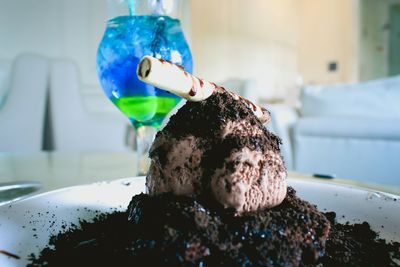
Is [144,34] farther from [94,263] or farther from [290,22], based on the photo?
[290,22]

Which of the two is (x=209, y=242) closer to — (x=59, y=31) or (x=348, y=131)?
(x=348, y=131)

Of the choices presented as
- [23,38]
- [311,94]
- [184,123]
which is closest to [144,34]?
[184,123]

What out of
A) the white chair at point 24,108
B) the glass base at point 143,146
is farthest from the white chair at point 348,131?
the white chair at point 24,108

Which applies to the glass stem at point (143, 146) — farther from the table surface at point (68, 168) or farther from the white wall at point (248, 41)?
the white wall at point (248, 41)

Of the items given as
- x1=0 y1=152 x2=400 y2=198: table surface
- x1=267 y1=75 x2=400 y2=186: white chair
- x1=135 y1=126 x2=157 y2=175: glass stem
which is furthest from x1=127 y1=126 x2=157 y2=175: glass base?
x1=267 y1=75 x2=400 y2=186: white chair

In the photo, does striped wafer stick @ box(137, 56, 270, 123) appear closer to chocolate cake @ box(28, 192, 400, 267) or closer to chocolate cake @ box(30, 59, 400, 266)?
chocolate cake @ box(30, 59, 400, 266)
